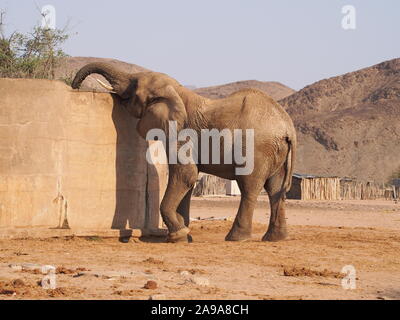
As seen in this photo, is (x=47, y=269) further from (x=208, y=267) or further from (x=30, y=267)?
(x=208, y=267)

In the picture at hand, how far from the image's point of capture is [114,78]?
14766mm

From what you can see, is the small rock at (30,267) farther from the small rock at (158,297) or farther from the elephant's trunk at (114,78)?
the elephant's trunk at (114,78)

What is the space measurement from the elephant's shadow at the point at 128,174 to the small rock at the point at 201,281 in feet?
16.3

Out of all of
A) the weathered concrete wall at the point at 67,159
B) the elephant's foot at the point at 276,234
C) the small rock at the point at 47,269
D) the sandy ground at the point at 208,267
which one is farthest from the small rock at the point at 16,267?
the elephant's foot at the point at 276,234

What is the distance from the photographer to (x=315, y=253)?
1286 cm

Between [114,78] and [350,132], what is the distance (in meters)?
62.1

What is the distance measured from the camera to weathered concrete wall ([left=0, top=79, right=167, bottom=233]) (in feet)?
44.3

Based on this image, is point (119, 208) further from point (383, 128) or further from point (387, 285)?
point (383, 128)

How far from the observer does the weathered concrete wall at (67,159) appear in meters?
Answer: 13.5

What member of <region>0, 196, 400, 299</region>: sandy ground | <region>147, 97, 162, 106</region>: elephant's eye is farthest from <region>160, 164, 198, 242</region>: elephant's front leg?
<region>147, 97, 162, 106</region>: elephant's eye

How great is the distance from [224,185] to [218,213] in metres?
16.8

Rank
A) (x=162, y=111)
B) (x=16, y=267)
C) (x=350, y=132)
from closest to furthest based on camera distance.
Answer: (x=16, y=267)
(x=162, y=111)
(x=350, y=132)

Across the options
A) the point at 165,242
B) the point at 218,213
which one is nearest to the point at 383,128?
the point at 218,213

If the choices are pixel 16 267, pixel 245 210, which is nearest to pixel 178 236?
pixel 245 210
